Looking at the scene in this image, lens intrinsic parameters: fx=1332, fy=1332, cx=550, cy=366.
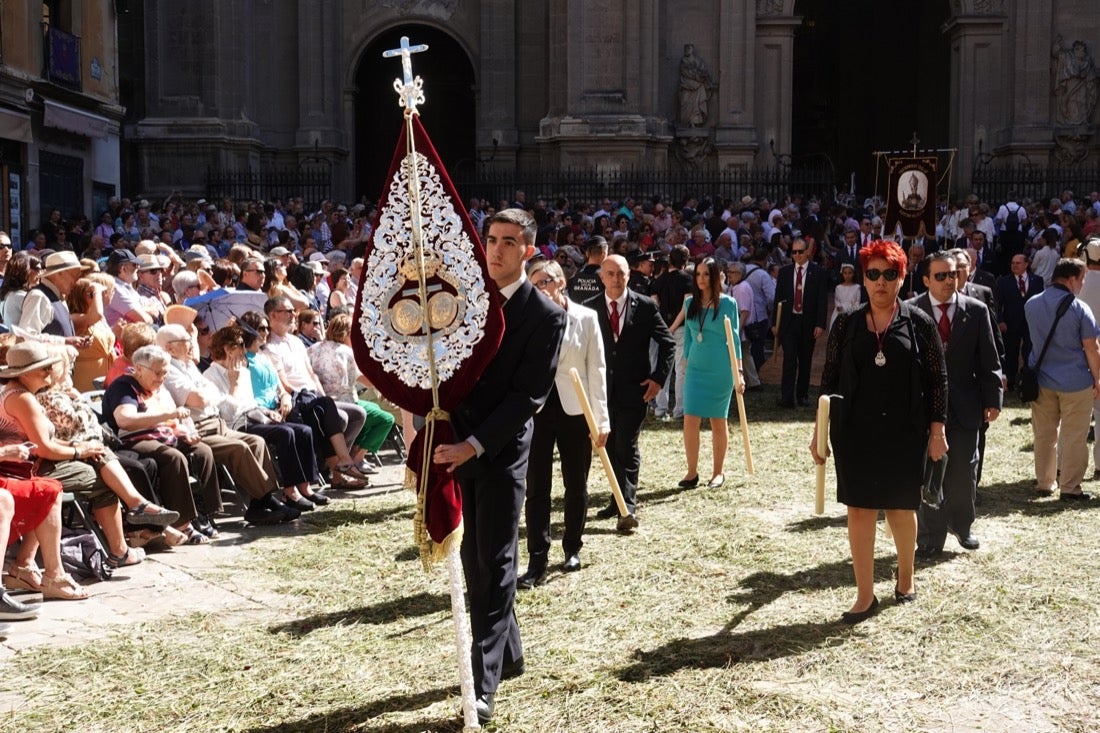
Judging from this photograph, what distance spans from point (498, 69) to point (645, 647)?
84.5 feet

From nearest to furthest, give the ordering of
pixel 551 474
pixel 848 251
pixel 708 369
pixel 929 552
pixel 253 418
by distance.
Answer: pixel 551 474
pixel 929 552
pixel 253 418
pixel 708 369
pixel 848 251

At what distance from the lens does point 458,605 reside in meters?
5.36

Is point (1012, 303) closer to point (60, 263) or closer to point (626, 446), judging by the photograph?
point (626, 446)

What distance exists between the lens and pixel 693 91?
30.1 meters

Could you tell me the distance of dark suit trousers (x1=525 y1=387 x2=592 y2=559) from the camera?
7684mm

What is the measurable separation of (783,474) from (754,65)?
68.3 ft

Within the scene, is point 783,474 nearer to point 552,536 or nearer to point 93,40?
point 552,536

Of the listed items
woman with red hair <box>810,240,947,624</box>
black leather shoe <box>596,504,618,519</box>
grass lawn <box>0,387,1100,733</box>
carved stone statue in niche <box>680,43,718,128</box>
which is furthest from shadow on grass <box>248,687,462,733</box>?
carved stone statue in niche <box>680,43,718,128</box>

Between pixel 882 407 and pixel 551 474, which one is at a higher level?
pixel 882 407

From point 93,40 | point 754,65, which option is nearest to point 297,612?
point 93,40

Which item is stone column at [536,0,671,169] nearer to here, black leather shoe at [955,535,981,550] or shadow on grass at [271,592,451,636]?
black leather shoe at [955,535,981,550]

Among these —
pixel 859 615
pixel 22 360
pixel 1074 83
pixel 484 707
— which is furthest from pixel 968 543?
pixel 1074 83

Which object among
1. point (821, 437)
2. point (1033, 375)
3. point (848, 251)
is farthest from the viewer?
point (848, 251)

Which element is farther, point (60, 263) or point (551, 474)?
point (60, 263)
